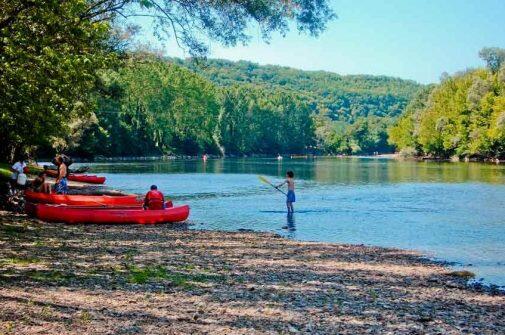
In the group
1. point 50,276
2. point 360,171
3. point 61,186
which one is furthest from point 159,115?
point 50,276

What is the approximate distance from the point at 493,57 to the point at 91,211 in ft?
497

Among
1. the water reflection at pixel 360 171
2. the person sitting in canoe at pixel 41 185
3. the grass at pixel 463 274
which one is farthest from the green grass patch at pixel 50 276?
the water reflection at pixel 360 171

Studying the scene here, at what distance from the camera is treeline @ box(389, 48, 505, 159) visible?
12269 cm

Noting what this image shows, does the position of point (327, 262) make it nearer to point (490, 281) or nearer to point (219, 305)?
point (490, 281)

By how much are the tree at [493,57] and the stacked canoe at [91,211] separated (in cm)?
14488

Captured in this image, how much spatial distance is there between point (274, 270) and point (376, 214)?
22.0 m

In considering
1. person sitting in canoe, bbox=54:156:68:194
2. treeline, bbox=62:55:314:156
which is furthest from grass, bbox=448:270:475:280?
treeline, bbox=62:55:314:156

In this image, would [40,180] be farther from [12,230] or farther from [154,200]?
[12,230]

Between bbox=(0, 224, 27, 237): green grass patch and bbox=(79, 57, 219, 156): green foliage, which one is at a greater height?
bbox=(79, 57, 219, 156): green foliage

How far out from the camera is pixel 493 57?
154 meters

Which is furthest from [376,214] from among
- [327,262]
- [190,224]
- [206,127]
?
[206,127]

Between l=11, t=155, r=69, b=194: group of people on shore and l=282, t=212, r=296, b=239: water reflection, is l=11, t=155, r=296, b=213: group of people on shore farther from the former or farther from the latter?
l=282, t=212, r=296, b=239: water reflection

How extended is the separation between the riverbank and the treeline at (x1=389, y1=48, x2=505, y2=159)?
99985 mm

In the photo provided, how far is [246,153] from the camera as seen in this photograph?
199m
